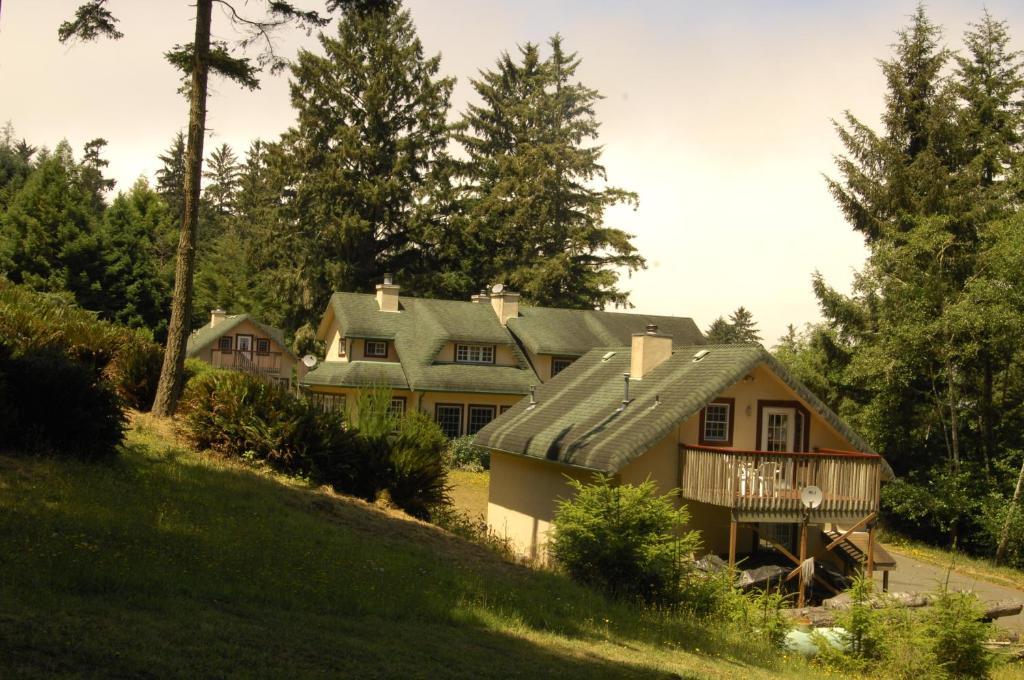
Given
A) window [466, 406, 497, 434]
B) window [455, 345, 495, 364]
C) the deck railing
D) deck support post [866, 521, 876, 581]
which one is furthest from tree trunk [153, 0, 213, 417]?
window [455, 345, 495, 364]

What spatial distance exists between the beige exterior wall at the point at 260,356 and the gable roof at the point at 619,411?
28.3 meters

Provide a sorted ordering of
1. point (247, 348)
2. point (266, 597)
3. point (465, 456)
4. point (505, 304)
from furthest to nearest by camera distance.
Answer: point (247, 348) < point (505, 304) < point (465, 456) < point (266, 597)

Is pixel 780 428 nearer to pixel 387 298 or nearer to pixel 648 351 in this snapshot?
pixel 648 351

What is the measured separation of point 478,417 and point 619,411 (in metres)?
19.5

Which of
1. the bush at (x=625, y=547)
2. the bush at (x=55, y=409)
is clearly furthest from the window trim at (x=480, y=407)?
the bush at (x=55, y=409)

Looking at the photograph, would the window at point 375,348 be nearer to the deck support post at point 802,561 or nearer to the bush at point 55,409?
the deck support post at point 802,561

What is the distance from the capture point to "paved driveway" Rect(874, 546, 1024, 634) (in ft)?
88.3

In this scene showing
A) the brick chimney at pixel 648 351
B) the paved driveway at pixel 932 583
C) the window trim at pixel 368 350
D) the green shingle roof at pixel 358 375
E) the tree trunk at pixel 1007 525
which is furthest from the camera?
the window trim at pixel 368 350

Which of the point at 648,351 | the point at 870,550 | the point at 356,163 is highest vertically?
the point at 356,163

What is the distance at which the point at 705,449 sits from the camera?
2312cm

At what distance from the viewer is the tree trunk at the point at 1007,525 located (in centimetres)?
3247

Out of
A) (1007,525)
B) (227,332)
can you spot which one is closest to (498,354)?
(227,332)

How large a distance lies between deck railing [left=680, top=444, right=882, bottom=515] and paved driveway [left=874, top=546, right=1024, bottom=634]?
135 inches

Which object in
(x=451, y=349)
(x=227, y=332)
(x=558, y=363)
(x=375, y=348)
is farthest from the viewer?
(x=227, y=332)
